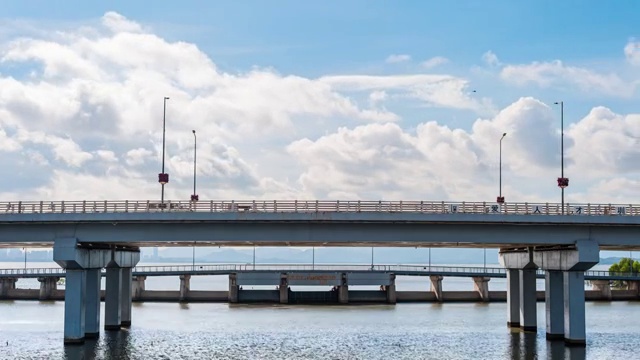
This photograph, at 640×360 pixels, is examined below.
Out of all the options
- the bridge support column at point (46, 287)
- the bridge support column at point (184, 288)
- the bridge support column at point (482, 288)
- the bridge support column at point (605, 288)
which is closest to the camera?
the bridge support column at point (184, 288)

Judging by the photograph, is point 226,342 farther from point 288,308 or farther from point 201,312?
point 288,308

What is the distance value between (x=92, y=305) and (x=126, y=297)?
1380 centimetres

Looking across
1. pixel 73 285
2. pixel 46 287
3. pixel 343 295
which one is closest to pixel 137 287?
pixel 46 287

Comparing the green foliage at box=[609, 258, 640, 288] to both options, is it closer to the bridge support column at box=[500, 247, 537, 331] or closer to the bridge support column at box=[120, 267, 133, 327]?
the bridge support column at box=[500, 247, 537, 331]

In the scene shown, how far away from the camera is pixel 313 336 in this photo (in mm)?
80438

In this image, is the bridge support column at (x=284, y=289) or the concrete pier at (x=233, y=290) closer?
the concrete pier at (x=233, y=290)

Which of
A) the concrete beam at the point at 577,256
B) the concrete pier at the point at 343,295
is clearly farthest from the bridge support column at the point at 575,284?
the concrete pier at the point at 343,295

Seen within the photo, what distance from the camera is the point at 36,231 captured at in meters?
71.6

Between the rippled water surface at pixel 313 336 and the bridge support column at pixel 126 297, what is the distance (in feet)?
4.42

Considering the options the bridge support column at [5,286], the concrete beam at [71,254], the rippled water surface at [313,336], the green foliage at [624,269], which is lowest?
the rippled water surface at [313,336]

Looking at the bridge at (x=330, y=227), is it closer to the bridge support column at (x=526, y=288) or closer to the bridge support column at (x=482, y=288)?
the bridge support column at (x=526, y=288)

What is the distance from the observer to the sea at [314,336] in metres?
65.9

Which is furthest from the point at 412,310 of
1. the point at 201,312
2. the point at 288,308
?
the point at 201,312

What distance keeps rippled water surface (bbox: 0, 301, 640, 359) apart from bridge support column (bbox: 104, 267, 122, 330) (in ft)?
9.01
